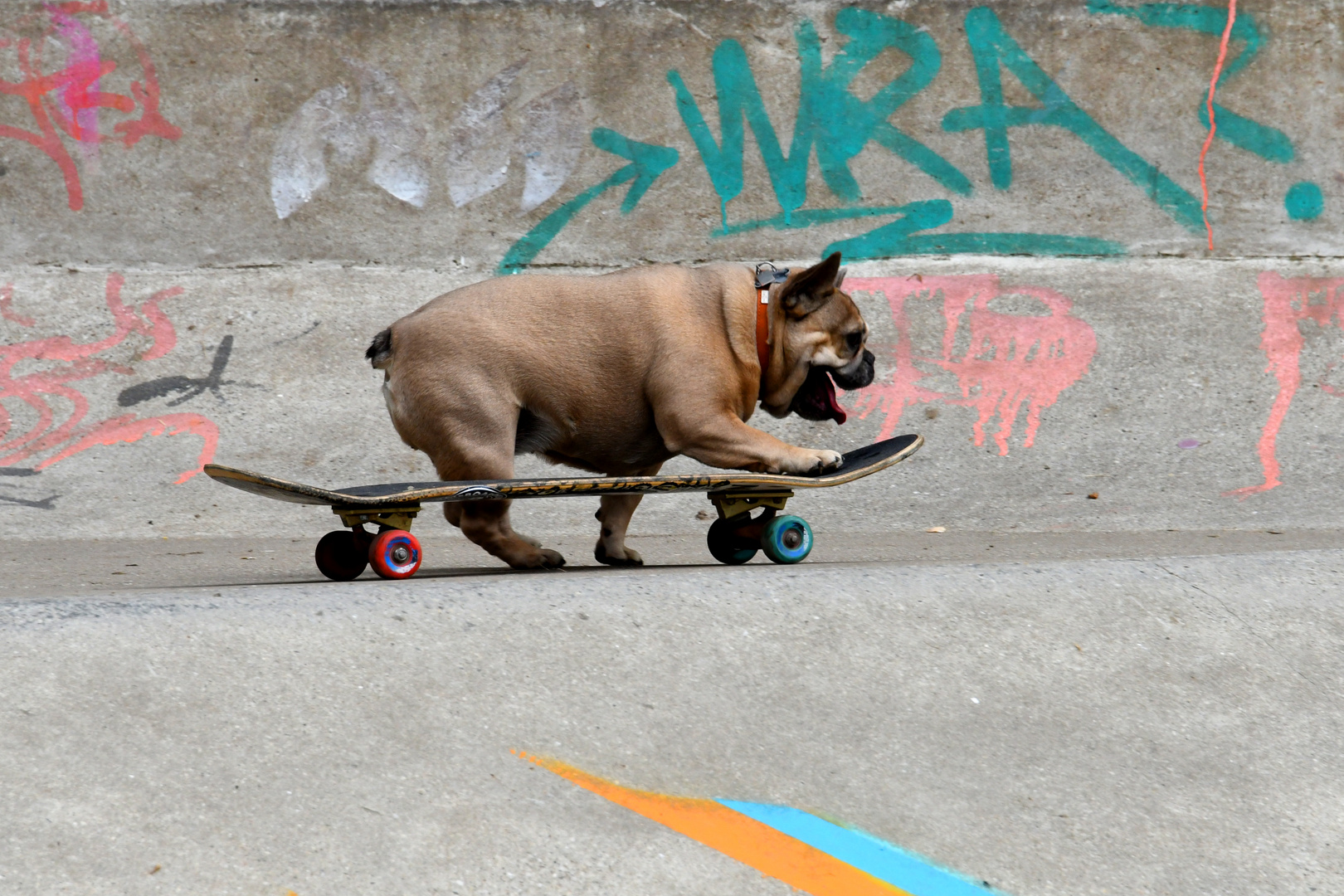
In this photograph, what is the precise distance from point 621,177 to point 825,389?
150 inches

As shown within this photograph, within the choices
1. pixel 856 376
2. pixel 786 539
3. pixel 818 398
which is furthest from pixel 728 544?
pixel 856 376

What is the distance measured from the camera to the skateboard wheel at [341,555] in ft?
11.9

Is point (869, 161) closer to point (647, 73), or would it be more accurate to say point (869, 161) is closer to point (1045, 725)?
point (647, 73)

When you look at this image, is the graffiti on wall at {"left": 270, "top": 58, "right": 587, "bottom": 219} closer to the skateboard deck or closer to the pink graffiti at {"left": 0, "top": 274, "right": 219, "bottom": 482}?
the pink graffiti at {"left": 0, "top": 274, "right": 219, "bottom": 482}

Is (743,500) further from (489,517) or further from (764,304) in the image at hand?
(489,517)

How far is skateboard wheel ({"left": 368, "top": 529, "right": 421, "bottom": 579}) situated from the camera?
3.46 meters

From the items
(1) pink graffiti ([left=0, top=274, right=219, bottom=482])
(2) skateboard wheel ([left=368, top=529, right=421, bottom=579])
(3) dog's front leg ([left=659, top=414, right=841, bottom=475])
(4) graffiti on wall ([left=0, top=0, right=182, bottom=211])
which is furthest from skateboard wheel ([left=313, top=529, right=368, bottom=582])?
(4) graffiti on wall ([left=0, top=0, right=182, bottom=211])

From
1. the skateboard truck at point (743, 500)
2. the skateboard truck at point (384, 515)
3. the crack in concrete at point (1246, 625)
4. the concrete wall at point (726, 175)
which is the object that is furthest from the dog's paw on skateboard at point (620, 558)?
the concrete wall at point (726, 175)

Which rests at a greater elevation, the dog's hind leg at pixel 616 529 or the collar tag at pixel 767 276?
the collar tag at pixel 767 276

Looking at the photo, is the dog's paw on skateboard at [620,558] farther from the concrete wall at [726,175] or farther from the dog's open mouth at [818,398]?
the concrete wall at [726,175]

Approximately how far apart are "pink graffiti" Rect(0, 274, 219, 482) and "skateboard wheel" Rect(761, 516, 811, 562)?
148 inches

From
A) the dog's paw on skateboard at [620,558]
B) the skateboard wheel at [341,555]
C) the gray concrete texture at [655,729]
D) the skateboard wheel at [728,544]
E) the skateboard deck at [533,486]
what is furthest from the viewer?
the dog's paw on skateboard at [620,558]

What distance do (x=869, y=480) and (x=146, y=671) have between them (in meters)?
4.58

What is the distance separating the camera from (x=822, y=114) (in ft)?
24.9
